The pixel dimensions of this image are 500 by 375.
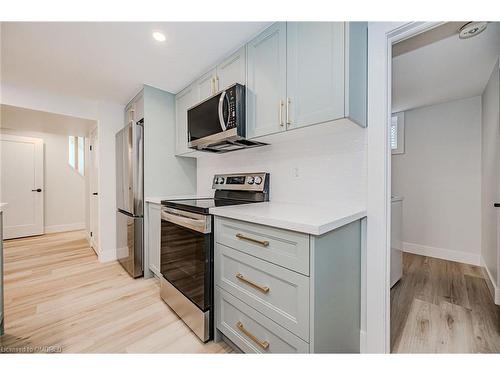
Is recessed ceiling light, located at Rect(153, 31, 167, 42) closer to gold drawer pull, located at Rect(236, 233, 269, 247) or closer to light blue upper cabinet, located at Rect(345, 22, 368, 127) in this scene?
light blue upper cabinet, located at Rect(345, 22, 368, 127)

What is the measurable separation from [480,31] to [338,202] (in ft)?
5.29

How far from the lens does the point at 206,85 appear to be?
2115mm

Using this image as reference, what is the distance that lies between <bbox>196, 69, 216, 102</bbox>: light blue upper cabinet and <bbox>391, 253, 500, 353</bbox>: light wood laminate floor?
237cm

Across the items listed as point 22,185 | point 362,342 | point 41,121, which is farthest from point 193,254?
point 22,185

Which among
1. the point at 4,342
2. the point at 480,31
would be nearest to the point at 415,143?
the point at 480,31

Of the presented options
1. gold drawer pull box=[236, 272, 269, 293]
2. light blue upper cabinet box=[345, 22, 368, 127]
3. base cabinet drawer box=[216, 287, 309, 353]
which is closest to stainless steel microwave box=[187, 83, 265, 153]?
light blue upper cabinet box=[345, 22, 368, 127]

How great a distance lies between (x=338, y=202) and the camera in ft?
4.92

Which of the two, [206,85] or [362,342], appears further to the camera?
[206,85]

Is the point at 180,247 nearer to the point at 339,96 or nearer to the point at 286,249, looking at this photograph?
the point at 286,249

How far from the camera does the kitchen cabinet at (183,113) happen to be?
2305 millimetres

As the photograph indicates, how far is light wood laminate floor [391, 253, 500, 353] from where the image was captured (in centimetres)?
141

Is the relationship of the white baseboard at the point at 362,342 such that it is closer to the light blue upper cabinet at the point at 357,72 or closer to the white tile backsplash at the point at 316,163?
the white tile backsplash at the point at 316,163

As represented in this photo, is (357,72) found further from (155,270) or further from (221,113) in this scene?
(155,270)

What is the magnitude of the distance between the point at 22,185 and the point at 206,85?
4.51 metres
